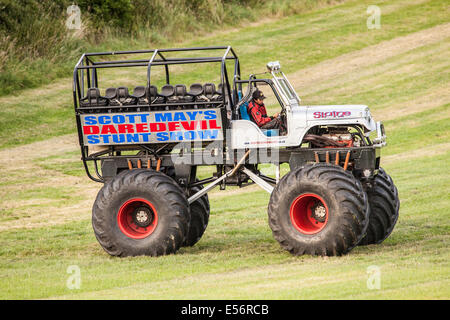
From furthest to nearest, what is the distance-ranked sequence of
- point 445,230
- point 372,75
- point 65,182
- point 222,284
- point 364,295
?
1. point 372,75
2. point 65,182
3. point 445,230
4. point 222,284
5. point 364,295

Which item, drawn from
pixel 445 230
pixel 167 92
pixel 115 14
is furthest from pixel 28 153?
pixel 445 230

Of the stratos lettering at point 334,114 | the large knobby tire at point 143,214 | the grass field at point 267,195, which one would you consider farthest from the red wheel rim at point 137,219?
the stratos lettering at point 334,114

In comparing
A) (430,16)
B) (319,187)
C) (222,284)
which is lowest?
(222,284)

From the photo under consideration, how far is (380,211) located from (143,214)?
Answer: 12.7 feet

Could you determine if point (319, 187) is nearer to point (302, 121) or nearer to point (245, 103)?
point (302, 121)

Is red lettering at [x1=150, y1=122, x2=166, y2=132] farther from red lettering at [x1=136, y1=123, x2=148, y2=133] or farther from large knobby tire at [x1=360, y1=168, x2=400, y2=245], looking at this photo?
large knobby tire at [x1=360, y1=168, x2=400, y2=245]

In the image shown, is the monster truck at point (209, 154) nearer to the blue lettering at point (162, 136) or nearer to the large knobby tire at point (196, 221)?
the blue lettering at point (162, 136)

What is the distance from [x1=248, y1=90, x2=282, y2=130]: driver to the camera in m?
13.4

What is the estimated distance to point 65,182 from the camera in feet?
75.3

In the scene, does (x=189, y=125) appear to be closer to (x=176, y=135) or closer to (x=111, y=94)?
(x=176, y=135)

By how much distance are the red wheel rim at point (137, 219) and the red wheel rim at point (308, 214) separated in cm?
229

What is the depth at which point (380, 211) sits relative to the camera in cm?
1344

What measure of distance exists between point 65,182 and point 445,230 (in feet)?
39.4

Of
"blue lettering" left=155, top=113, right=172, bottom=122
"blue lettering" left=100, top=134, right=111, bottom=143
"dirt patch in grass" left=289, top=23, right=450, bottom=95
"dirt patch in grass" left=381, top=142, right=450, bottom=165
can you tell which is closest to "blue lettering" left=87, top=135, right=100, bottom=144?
"blue lettering" left=100, top=134, right=111, bottom=143
